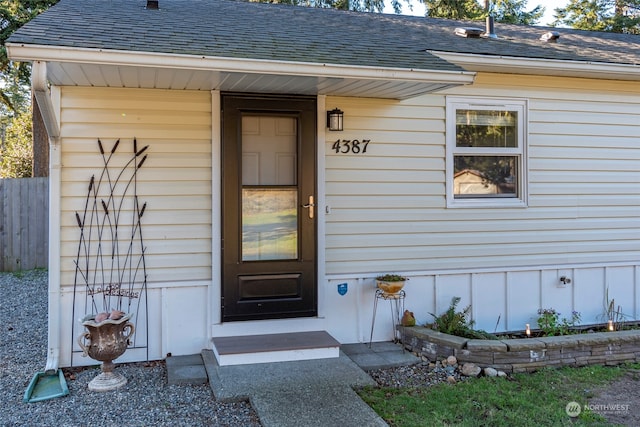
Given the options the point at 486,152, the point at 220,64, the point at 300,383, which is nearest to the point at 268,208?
the point at 220,64

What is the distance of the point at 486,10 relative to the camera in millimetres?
16453

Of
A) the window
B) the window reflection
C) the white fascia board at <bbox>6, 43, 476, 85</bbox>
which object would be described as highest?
the white fascia board at <bbox>6, 43, 476, 85</bbox>

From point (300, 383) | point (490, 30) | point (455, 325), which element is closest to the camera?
point (300, 383)

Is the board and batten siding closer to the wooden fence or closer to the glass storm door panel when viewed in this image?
the glass storm door panel

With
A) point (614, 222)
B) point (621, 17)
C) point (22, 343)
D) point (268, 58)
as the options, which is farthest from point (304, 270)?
point (621, 17)

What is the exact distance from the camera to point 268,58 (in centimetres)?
371

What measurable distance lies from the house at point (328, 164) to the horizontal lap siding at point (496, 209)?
18mm

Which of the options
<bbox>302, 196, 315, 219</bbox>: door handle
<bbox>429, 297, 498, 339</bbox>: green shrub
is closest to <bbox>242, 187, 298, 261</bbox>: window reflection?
<bbox>302, 196, 315, 219</bbox>: door handle

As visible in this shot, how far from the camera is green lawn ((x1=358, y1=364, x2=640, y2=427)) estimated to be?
3.34m

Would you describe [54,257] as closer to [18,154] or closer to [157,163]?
[157,163]

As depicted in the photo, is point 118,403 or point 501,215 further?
point 501,215

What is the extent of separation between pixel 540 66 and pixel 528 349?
275cm

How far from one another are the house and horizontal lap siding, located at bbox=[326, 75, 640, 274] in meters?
0.02

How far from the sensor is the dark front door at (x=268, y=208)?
14.8ft
